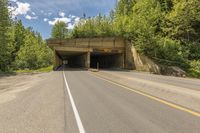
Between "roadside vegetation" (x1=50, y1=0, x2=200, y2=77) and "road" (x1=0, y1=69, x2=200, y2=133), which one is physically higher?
"roadside vegetation" (x1=50, y1=0, x2=200, y2=77)

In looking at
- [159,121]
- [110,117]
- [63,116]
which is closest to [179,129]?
[159,121]

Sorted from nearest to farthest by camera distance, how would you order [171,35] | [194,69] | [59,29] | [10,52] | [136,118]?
1. [136,118]
2. [194,69]
3. [171,35]
4. [10,52]
5. [59,29]

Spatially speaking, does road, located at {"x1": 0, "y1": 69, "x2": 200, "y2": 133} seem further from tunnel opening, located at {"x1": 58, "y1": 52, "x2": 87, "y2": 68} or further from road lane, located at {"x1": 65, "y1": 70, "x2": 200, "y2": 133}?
tunnel opening, located at {"x1": 58, "y1": 52, "x2": 87, "y2": 68}

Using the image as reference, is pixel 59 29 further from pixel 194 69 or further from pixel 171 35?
pixel 194 69

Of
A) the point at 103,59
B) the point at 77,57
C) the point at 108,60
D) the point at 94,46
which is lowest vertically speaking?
the point at 108,60

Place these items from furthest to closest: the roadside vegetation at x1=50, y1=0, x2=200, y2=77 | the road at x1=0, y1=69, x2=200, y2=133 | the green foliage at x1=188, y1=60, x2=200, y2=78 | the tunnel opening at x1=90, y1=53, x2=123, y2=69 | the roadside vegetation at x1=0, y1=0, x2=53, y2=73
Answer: the tunnel opening at x1=90, y1=53, x2=123, y2=69
the roadside vegetation at x1=0, y1=0, x2=53, y2=73
the roadside vegetation at x1=50, y1=0, x2=200, y2=77
the green foliage at x1=188, y1=60, x2=200, y2=78
the road at x1=0, y1=69, x2=200, y2=133

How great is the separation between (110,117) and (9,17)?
154 ft

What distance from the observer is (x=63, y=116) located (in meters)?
8.41

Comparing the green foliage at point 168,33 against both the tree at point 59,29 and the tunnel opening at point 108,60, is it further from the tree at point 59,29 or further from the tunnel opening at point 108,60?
the tree at point 59,29

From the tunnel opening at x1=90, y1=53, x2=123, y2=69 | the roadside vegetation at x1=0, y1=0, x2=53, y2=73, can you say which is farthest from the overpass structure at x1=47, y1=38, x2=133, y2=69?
the roadside vegetation at x1=0, y1=0, x2=53, y2=73

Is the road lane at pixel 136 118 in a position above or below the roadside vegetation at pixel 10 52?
below

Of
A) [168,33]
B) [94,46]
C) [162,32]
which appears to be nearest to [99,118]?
[94,46]

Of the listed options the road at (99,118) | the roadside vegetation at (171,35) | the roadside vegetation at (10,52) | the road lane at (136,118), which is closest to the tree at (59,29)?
the roadside vegetation at (10,52)

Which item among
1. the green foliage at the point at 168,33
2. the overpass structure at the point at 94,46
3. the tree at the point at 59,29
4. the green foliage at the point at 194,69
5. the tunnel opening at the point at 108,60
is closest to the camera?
the green foliage at the point at 194,69
